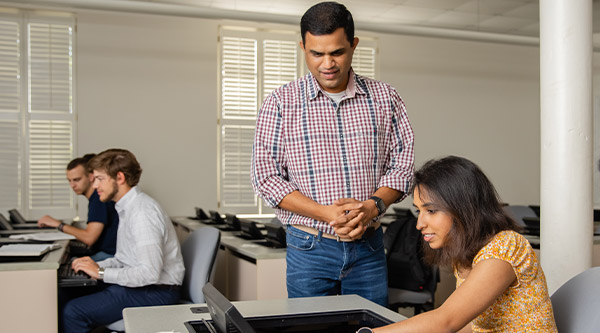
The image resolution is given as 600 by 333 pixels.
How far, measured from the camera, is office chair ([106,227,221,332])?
2.91 m

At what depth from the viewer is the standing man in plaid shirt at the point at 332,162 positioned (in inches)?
69.0

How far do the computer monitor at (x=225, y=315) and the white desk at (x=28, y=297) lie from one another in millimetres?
1820

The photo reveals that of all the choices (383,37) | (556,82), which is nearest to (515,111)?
(383,37)

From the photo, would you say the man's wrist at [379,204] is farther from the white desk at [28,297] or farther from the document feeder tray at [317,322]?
the white desk at [28,297]

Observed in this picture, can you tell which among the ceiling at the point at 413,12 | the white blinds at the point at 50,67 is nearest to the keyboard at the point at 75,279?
the ceiling at the point at 413,12

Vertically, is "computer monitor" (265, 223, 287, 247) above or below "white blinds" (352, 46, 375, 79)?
below

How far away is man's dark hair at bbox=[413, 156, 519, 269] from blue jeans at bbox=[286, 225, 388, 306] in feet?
1.41

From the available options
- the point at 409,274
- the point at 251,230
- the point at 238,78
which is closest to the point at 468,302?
the point at 409,274

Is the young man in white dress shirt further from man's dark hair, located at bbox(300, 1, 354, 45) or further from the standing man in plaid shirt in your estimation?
man's dark hair, located at bbox(300, 1, 354, 45)

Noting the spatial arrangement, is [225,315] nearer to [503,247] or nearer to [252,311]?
[252,311]

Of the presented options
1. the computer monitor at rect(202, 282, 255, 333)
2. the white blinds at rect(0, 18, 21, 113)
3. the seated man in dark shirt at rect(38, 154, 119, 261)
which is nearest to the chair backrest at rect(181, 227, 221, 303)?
the seated man in dark shirt at rect(38, 154, 119, 261)

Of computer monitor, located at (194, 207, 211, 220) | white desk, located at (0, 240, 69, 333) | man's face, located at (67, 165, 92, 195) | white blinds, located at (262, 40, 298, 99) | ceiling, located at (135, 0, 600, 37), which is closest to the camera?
white desk, located at (0, 240, 69, 333)

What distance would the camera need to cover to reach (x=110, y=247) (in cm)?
394

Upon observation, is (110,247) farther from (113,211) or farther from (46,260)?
(46,260)
